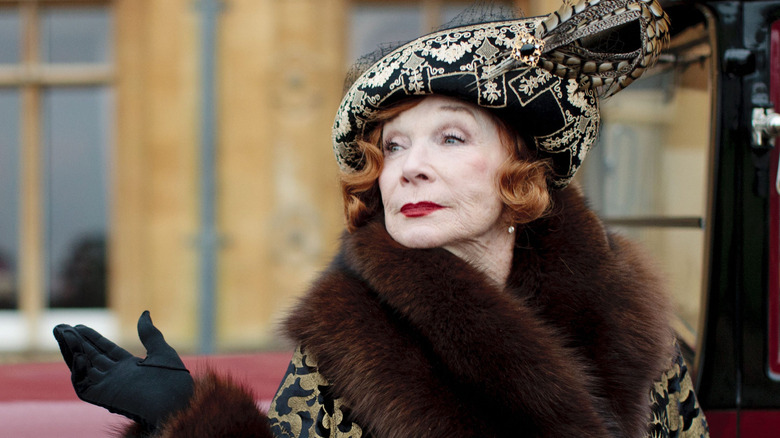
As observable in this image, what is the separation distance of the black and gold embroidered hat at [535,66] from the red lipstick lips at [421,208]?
201 mm

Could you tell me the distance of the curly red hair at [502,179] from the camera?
59.1 inches

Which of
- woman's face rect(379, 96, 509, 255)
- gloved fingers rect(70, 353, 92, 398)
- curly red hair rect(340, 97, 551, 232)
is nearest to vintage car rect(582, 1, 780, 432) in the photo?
curly red hair rect(340, 97, 551, 232)

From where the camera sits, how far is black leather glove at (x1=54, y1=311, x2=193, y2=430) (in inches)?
53.5

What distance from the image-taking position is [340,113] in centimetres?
157

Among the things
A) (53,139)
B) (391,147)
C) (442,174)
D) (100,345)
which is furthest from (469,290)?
(53,139)

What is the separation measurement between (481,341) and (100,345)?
695 millimetres

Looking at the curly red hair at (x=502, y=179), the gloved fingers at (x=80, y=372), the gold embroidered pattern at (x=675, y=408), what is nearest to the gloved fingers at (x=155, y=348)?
the gloved fingers at (x=80, y=372)

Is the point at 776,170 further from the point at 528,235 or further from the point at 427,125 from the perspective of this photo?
the point at 427,125

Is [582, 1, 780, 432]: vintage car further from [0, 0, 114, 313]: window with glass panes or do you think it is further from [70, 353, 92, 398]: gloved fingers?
[0, 0, 114, 313]: window with glass panes

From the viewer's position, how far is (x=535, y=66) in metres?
1.44

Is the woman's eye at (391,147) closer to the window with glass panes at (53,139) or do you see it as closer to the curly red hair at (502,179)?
the curly red hair at (502,179)

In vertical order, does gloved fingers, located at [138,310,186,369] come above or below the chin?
below

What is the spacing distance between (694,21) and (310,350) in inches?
47.6

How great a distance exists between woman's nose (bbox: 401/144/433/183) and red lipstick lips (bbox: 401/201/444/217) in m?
0.05
